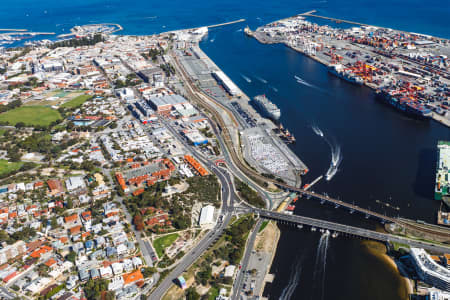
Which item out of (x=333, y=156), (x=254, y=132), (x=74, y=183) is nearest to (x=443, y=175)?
(x=333, y=156)

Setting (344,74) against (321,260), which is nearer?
(321,260)

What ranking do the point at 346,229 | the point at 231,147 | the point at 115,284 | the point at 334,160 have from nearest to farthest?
the point at 115,284, the point at 346,229, the point at 334,160, the point at 231,147

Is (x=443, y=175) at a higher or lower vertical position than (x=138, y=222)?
higher

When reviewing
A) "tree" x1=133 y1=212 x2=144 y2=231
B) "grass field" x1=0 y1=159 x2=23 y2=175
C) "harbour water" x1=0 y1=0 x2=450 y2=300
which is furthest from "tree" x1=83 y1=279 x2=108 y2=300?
"grass field" x1=0 y1=159 x2=23 y2=175

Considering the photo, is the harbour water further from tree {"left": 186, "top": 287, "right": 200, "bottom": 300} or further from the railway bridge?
tree {"left": 186, "top": 287, "right": 200, "bottom": 300}

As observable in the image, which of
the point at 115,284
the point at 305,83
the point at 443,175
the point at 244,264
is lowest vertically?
the point at 115,284

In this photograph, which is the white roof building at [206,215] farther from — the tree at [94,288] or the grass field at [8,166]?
the grass field at [8,166]

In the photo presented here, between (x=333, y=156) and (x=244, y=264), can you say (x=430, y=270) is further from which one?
(x=333, y=156)

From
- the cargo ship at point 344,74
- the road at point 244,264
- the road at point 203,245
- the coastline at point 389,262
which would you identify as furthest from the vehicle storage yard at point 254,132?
the cargo ship at point 344,74
